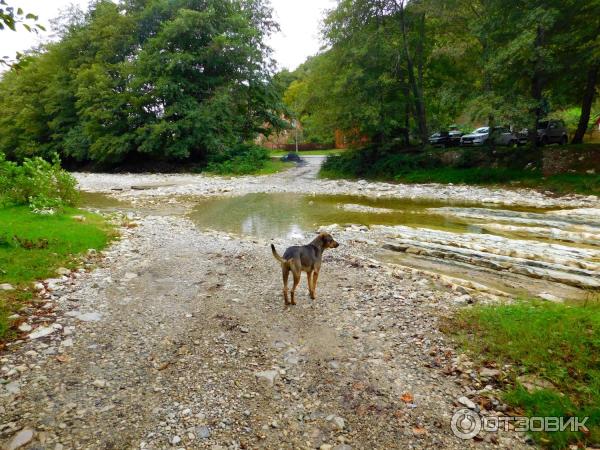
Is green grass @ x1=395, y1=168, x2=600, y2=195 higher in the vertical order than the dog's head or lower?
lower

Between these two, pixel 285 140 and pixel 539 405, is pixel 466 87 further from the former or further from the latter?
pixel 285 140

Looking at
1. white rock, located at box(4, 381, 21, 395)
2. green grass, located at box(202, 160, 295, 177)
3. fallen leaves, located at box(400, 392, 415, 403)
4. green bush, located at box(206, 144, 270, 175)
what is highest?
green bush, located at box(206, 144, 270, 175)

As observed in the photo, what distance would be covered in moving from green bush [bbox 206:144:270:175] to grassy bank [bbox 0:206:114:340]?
2186 centimetres

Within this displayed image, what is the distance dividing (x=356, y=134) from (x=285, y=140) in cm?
3816

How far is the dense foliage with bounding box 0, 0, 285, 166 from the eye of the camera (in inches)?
1300

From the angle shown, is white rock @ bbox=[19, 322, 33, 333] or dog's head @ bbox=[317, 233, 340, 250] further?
dog's head @ bbox=[317, 233, 340, 250]

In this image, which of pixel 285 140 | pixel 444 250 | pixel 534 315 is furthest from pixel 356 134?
pixel 285 140

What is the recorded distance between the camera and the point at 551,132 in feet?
85.5

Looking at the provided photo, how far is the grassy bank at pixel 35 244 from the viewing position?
21.8 ft

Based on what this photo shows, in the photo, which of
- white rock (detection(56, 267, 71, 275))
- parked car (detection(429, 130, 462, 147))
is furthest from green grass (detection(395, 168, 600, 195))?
white rock (detection(56, 267, 71, 275))

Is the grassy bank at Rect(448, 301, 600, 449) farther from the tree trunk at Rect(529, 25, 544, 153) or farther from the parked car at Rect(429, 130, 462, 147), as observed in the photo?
the parked car at Rect(429, 130, 462, 147)

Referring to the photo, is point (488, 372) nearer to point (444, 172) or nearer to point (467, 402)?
point (467, 402)

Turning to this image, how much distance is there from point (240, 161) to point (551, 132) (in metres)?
26.4

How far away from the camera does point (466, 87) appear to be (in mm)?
22891
